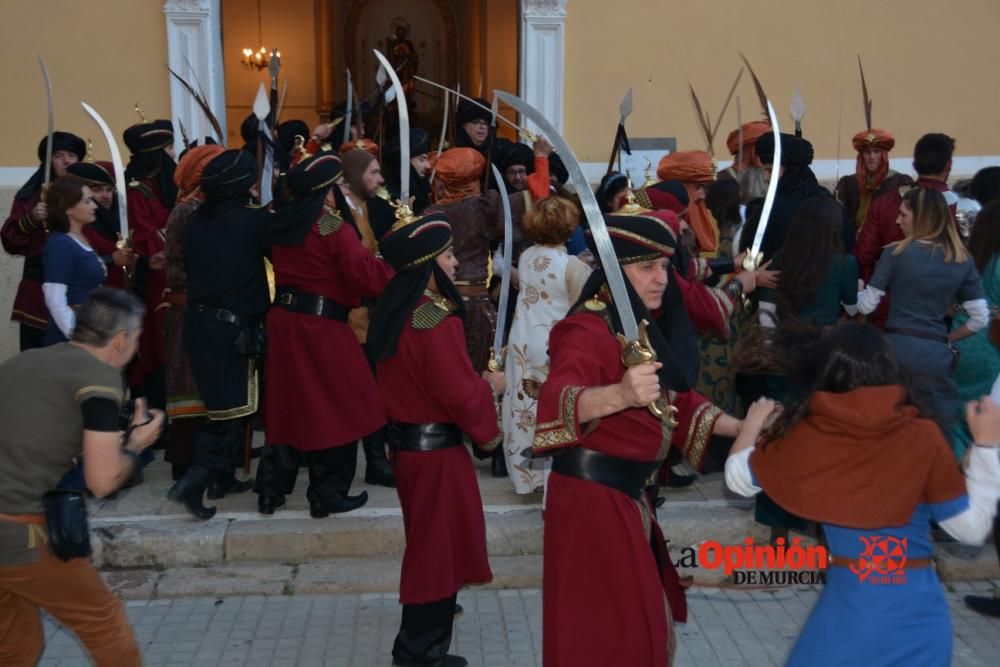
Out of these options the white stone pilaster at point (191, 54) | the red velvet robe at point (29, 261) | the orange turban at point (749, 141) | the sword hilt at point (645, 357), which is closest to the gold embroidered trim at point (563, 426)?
the sword hilt at point (645, 357)

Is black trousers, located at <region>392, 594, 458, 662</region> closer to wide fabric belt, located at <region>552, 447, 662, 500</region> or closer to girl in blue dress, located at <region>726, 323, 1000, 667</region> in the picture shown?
wide fabric belt, located at <region>552, 447, 662, 500</region>

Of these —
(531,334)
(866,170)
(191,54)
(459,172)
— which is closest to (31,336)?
(459,172)

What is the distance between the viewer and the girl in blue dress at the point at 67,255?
592 centimetres

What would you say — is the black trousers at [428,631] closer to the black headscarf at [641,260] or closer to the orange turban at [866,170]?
the black headscarf at [641,260]

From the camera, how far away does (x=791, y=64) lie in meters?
11.0

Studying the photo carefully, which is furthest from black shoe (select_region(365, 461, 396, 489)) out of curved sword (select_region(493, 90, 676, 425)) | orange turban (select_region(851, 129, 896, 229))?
orange turban (select_region(851, 129, 896, 229))

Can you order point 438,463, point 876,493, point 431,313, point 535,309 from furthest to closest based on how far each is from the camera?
point 535,309 → point 438,463 → point 431,313 → point 876,493

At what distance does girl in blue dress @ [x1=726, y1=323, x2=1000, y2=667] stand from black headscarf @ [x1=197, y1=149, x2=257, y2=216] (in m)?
3.37

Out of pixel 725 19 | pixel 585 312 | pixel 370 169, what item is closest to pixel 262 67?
pixel 725 19

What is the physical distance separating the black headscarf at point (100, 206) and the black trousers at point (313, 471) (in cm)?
192

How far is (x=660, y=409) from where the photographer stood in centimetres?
346

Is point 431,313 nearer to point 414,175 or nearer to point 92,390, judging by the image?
point 92,390

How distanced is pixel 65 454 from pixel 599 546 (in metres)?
1.66

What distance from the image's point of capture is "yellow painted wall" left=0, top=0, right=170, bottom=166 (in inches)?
402
